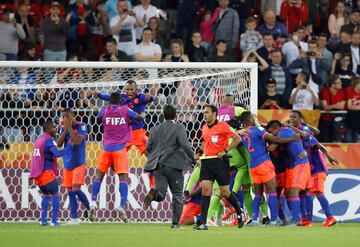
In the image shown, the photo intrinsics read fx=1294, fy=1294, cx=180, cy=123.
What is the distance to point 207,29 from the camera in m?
25.8

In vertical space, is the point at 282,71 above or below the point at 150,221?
above

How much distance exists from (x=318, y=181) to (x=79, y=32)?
7.01 metres

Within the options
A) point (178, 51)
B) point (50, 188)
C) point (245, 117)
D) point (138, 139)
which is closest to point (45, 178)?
point (50, 188)

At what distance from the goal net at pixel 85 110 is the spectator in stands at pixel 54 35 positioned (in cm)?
274

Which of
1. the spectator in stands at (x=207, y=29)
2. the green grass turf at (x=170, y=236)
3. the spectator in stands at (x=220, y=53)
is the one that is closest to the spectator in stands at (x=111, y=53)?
the spectator in stands at (x=220, y=53)

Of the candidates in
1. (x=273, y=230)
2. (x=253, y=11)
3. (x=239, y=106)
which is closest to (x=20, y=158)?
(x=239, y=106)

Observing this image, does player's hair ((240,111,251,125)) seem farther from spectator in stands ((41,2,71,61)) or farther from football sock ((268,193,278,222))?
spectator in stands ((41,2,71,61))

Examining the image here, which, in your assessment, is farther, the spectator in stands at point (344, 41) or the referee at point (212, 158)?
the spectator in stands at point (344, 41)

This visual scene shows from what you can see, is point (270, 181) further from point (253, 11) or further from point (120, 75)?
point (253, 11)

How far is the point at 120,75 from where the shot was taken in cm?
2211

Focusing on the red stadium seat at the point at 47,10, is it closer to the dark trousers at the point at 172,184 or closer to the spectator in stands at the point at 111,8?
the spectator in stands at the point at 111,8

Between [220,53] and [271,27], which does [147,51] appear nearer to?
[220,53]

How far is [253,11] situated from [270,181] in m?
7.62

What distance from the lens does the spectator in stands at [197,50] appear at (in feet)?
81.8
